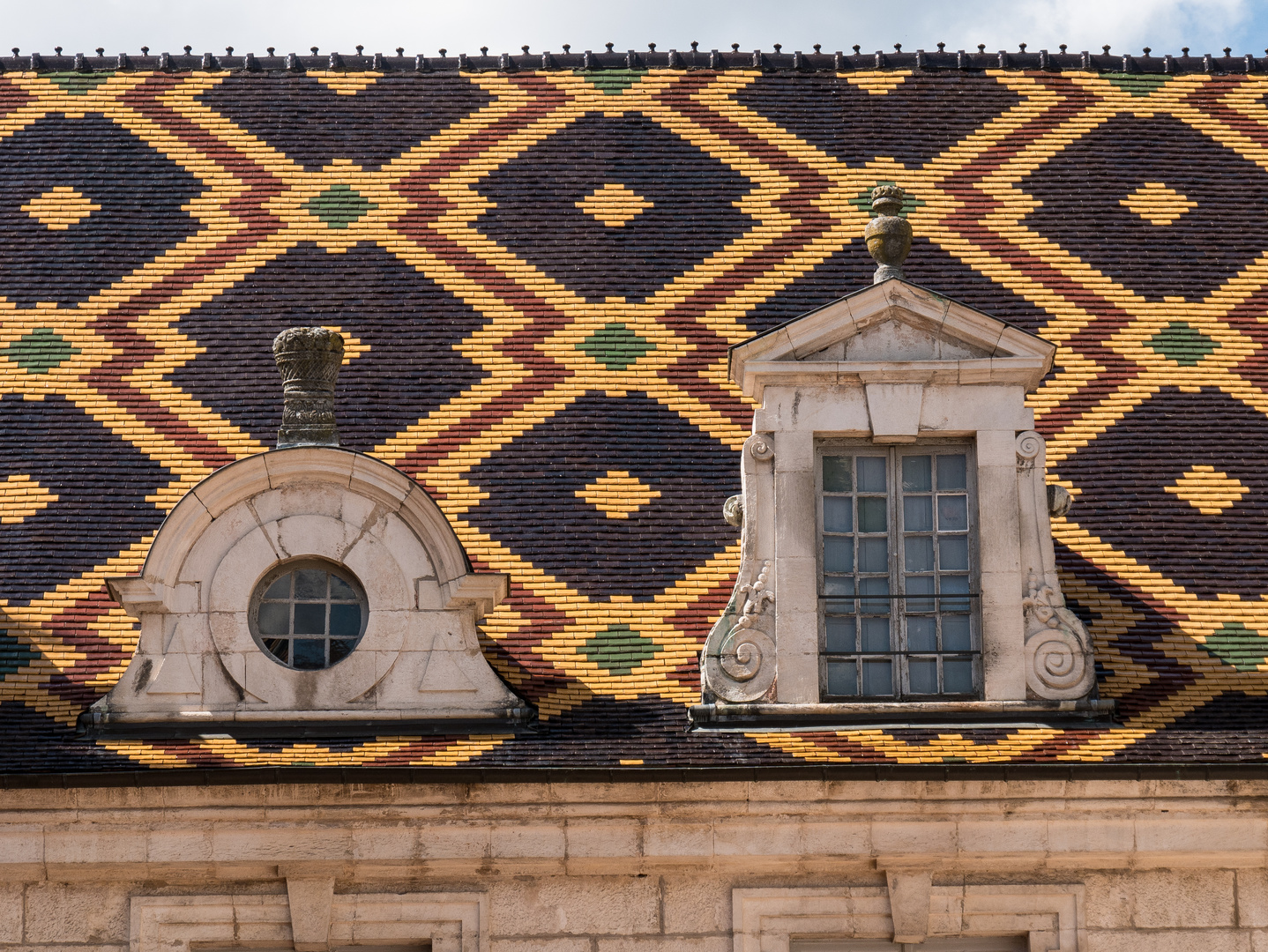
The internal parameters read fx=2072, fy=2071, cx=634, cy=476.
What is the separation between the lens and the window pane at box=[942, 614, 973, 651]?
9.65m

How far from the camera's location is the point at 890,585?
971 centimetres

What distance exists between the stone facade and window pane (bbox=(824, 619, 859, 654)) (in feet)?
2.77

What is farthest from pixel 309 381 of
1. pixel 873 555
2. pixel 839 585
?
pixel 873 555

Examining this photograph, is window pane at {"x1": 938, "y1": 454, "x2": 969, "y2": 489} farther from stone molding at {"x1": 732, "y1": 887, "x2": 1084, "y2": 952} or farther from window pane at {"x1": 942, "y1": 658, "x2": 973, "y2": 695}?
stone molding at {"x1": 732, "y1": 887, "x2": 1084, "y2": 952}

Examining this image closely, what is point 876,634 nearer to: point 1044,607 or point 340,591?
point 1044,607

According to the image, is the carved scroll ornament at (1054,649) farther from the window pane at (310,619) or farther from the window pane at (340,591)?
the window pane at (310,619)

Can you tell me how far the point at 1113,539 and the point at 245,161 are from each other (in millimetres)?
5977

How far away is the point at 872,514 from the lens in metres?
9.84

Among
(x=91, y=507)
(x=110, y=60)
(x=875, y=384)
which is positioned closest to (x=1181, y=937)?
(x=875, y=384)

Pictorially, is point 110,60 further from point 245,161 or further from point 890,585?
point 890,585

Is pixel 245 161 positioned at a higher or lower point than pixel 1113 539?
higher

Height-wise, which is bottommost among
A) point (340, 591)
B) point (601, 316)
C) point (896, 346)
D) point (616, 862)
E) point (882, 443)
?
point (616, 862)

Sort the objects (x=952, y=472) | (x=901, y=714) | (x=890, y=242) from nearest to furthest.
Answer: (x=901, y=714) < (x=952, y=472) < (x=890, y=242)

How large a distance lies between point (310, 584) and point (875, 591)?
2.63 metres
